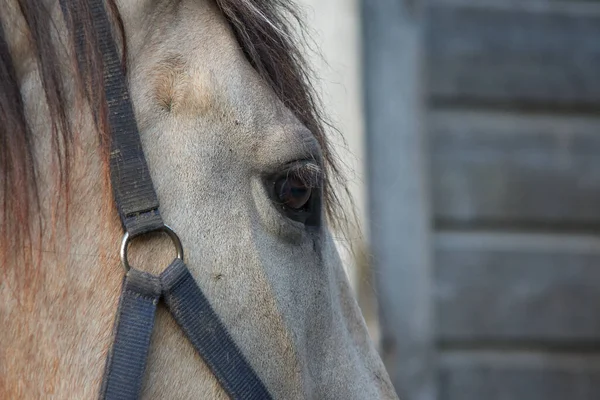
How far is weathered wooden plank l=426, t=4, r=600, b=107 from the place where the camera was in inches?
102

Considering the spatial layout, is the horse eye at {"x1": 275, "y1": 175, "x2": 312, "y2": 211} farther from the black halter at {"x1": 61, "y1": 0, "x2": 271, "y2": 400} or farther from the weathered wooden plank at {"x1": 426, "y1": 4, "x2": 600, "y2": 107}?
the weathered wooden plank at {"x1": 426, "y1": 4, "x2": 600, "y2": 107}

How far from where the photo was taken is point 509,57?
8.50 feet

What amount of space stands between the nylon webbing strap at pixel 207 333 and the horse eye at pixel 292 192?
0.17 m

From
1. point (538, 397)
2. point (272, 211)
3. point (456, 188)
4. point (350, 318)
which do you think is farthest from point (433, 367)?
point (272, 211)

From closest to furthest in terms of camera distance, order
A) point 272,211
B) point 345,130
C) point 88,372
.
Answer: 1. point 88,372
2. point 272,211
3. point 345,130

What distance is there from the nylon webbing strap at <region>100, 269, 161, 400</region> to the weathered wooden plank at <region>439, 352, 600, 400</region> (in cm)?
164

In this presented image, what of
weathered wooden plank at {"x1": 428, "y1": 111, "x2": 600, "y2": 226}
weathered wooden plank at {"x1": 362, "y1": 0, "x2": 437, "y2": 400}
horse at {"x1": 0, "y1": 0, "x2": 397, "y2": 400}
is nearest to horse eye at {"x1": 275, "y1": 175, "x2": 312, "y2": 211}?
horse at {"x1": 0, "y1": 0, "x2": 397, "y2": 400}

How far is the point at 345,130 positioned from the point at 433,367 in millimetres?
700

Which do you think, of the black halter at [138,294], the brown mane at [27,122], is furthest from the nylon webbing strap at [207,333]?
the brown mane at [27,122]

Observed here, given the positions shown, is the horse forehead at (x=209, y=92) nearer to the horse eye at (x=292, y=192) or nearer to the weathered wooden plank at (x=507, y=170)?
the horse eye at (x=292, y=192)

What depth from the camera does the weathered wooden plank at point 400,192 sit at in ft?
8.23

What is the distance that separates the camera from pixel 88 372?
103cm

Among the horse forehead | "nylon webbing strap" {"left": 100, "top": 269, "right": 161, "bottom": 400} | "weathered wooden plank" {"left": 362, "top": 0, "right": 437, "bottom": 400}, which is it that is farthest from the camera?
"weathered wooden plank" {"left": 362, "top": 0, "right": 437, "bottom": 400}

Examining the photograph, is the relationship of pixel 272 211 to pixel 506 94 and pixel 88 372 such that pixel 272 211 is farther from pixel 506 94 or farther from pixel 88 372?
pixel 506 94
